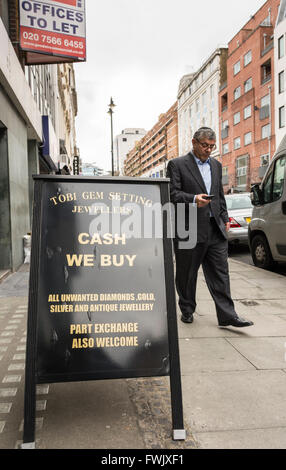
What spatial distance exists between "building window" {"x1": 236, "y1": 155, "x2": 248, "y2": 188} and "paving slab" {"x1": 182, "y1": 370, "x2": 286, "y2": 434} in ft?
139

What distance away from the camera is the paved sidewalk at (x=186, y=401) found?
2393mm

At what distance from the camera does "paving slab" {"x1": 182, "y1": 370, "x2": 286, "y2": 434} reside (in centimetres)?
256

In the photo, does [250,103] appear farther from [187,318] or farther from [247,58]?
[187,318]

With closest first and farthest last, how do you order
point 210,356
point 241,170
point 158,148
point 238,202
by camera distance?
point 210,356, point 238,202, point 241,170, point 158,148

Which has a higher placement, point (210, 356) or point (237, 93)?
point (237, 93)

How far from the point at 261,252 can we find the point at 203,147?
5117mm

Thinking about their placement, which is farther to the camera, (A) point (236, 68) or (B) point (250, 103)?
(A) point (236, 68)

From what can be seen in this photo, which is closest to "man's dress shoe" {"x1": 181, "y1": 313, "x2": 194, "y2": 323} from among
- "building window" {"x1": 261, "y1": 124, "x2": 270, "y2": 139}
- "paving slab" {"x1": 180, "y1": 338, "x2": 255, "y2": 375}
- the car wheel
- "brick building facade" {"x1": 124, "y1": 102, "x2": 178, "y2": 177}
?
"paving slab" {"x1": 180, "y1": 338, "x2": 255, "y2": 375}

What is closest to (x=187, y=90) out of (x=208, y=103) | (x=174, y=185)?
(x=208, y=103)

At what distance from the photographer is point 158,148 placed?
111 m

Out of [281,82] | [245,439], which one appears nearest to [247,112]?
[281,82]

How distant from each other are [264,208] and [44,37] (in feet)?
19.5

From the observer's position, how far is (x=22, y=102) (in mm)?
9859

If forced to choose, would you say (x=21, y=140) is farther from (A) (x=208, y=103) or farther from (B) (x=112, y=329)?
(A) (x=208, y=103)
